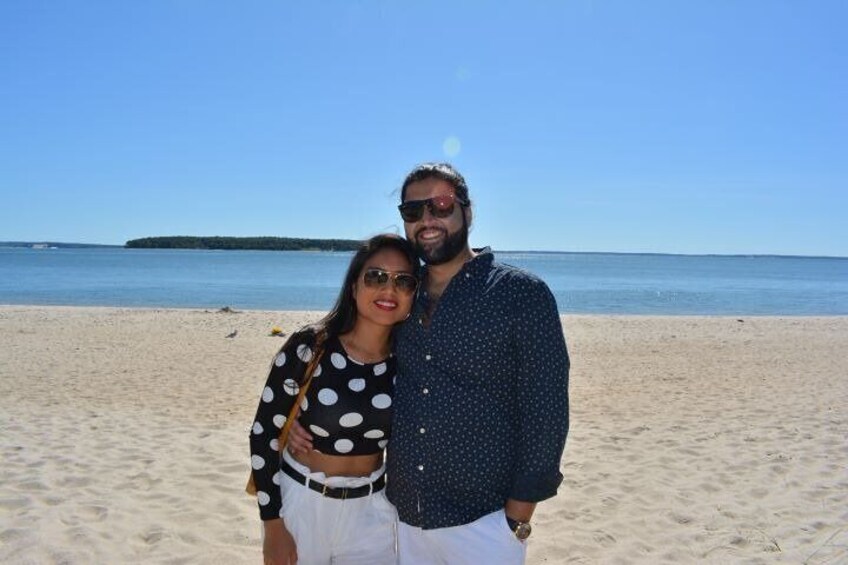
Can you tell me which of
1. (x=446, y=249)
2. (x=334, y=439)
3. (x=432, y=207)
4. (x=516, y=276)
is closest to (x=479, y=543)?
(x=334, y=439)

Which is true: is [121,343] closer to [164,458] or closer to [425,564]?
[164,458]

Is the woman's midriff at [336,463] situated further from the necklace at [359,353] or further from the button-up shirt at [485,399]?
the necklace at [359,353]

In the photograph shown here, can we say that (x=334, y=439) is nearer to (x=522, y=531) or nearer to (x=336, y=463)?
(x=336, y=463)

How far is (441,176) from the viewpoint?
2.64 metres

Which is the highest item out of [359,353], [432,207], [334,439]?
[432,207]

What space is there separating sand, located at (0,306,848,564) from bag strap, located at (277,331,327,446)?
209 cm

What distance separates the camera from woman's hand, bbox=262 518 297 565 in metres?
2.62

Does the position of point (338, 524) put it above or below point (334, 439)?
below

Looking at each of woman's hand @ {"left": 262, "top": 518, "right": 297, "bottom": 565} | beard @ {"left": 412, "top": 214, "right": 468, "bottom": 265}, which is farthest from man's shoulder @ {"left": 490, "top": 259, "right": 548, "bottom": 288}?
woman's hand @ {"left": 262, "top": 518, "right": 297, "bottom": 565}

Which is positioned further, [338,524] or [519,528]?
[338,524]

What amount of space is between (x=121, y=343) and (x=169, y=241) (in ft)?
587

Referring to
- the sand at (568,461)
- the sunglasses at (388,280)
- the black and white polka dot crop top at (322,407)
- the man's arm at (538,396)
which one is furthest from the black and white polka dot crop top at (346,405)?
the sand at (568,461)

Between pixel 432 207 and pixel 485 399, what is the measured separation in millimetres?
Result: 771

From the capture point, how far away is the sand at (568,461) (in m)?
4.57
